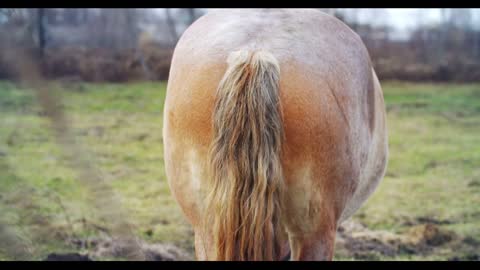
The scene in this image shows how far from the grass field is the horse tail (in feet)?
2.38

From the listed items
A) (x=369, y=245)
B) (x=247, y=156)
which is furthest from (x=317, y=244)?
(x=369, y=245)

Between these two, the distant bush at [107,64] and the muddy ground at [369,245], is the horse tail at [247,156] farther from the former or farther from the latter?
the distant bush at [107,64]

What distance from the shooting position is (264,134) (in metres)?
1.60

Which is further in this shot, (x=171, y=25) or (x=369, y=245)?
(x=171, y=25)

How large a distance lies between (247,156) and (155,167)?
5.09m

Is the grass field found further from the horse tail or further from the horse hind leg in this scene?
the horse hind leg

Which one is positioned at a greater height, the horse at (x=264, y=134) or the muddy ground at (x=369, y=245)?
the horse at (x=264, y=134)

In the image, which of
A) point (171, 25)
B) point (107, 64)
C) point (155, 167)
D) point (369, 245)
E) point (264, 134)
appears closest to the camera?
point (264, 134)

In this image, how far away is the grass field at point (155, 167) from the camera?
436 centimetres

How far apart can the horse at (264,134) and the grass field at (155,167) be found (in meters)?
0.72

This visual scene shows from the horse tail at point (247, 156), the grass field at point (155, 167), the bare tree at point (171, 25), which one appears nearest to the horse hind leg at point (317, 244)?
the horse tail at point (247, 156)

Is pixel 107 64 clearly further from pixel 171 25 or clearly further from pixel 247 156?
pixel 247 156
